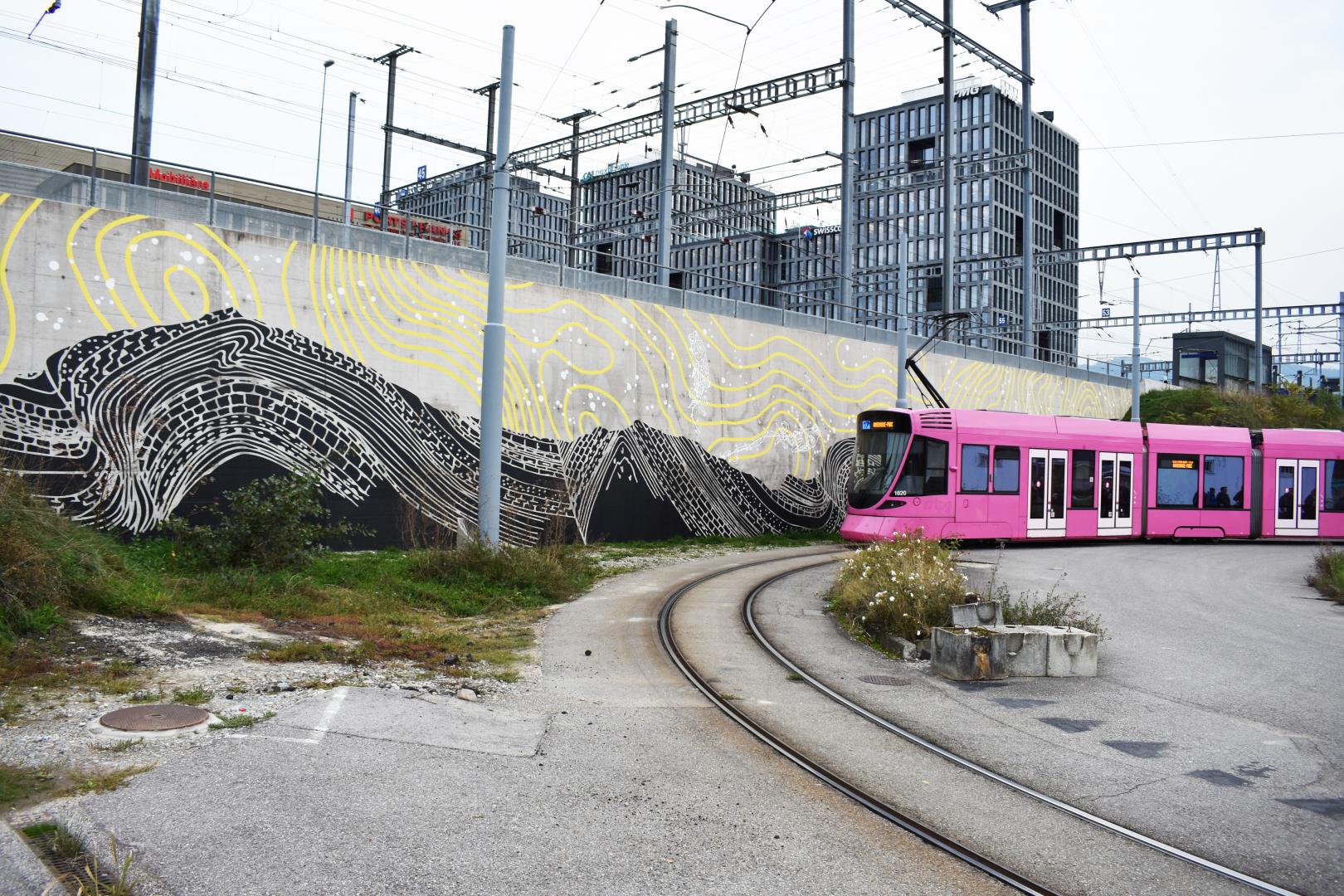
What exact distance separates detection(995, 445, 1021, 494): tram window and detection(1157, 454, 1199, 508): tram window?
17.2 ft

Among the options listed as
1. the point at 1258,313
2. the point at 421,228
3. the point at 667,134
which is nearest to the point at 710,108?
the point at 667,134

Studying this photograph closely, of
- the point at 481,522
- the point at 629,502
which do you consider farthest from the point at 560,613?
the point at 629,502

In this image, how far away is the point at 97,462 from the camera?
1465 centimetres

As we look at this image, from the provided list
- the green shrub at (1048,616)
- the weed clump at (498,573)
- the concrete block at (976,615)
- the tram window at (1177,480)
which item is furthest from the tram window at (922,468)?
the concrete block at (976,615)

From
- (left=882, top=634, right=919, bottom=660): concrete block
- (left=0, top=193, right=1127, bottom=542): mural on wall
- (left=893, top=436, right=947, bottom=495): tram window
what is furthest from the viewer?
(left=893, top=436, right=947, bottom=495): tram window

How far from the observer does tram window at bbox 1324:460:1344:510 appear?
26750 mm

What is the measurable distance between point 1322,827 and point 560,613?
872 cm

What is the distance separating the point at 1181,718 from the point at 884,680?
8.09ft

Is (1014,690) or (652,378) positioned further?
(652,378)

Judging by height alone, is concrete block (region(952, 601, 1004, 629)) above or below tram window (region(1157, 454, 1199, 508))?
below

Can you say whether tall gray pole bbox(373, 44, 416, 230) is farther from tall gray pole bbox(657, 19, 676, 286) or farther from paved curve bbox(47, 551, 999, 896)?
paved curve bbox(47, 551, 999, 896)

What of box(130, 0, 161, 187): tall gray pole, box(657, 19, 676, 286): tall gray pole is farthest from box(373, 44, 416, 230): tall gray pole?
box(130, 0, 161, 187): tall gray pole

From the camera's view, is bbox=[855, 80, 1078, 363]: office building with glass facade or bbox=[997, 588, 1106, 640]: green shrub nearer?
bbox=[997, 588, 1106, 640]: green shrub

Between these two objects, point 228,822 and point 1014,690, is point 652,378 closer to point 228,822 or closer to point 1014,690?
point 1014,690
